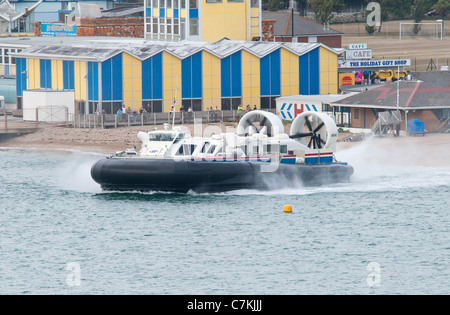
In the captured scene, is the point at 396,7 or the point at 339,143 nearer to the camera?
the point at 339,143

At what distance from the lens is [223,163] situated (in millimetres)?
41781

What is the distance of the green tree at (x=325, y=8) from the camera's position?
10269 centimetres

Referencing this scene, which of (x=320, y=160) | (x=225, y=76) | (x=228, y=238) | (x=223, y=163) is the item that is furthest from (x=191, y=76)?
(x=228, y=238)

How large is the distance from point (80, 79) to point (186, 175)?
24881mm

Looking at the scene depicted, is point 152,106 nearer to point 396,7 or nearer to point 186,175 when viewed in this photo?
point 186,175

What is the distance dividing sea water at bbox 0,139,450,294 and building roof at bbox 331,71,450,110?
32.0 ft

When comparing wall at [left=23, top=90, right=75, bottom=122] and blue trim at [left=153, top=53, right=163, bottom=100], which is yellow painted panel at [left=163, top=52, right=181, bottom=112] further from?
wall at [left=23, top=90, right=75, bottom=122]

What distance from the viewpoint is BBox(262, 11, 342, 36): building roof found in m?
89.1

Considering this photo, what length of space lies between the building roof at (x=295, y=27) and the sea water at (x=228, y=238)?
41.6m

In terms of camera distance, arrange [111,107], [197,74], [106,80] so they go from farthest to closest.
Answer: [197,74] < [111,107] < [106,80]

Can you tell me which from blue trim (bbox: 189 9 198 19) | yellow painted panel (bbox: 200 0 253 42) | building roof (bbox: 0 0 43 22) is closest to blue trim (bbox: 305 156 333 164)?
yellow painted panel (bbox: 200 0 253 42)

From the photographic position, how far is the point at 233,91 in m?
66.4

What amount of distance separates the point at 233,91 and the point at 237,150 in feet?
79.5

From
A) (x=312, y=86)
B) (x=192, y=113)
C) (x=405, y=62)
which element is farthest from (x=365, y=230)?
(x=405, y=62)
